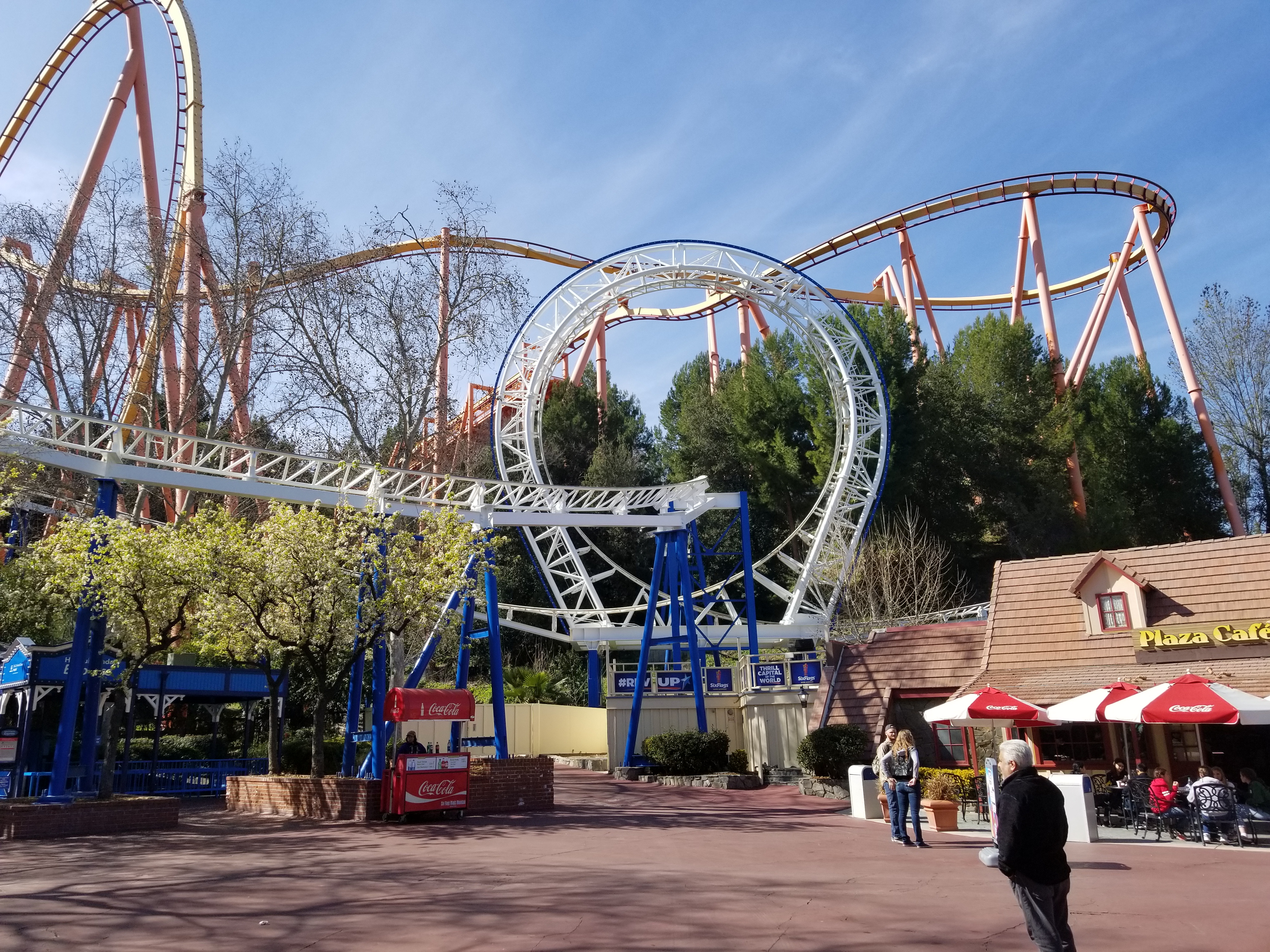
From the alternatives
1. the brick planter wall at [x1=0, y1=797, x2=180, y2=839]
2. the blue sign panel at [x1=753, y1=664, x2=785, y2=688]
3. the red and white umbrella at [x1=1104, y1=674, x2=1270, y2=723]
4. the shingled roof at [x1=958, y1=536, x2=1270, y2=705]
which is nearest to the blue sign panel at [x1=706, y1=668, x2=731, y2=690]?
the blue sign panel at [x1=753, y1=664, x2=785, y2=688]

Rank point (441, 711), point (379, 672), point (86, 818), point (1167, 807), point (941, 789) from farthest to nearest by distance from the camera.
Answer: point (379, 672) < point (441, 711) < point (941, 789) < point (1167, 807) < point (86, 818)

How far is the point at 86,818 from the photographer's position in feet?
41.4

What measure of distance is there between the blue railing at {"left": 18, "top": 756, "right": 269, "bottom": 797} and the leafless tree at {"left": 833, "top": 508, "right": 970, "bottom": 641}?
1638 cm

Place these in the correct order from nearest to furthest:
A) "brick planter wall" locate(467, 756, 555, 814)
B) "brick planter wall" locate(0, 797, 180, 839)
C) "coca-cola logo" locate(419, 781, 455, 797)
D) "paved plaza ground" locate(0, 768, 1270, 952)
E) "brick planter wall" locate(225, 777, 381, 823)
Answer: "paved plaza ground" locate(0, 768, 1270, 952)
"brick planter wall" locate(0, 797, 180, 839)
"coca-cola logo" locate(419, 781, 455, 797)
"brick planter wall" locate(225, 777, 381, 823)
"brick planter wall" locate(467, 756, 555, 814)

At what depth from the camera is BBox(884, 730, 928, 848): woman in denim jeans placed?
11.5m

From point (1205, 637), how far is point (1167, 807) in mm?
4326

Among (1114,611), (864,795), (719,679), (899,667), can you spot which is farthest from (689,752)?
(1114,611)

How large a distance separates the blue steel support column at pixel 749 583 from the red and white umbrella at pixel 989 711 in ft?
27.4

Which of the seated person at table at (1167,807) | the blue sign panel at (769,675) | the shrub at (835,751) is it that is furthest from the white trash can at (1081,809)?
the blue sign panel at (769,675)

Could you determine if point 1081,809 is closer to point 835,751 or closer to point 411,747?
point 835,751

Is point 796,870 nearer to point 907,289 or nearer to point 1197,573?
point 1197,573

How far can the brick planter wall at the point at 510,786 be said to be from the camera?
50.0 feet

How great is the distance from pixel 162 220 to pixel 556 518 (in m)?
11.5

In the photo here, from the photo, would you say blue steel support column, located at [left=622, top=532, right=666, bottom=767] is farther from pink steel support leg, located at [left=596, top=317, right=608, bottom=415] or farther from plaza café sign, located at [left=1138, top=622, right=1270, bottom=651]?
pink steel support leg, located at [left=596, top=317, right=608, bottom=415]
